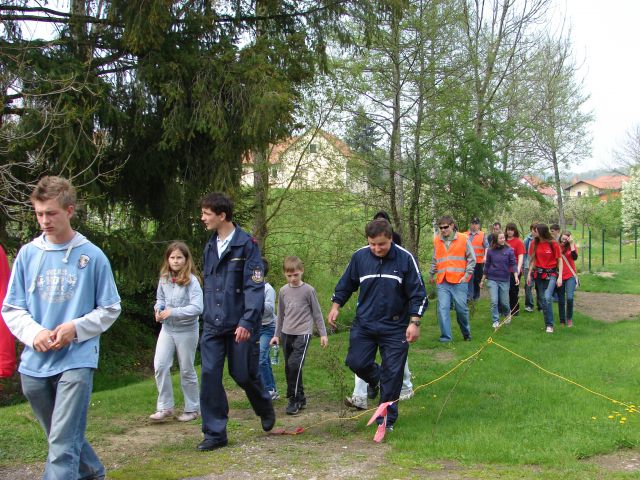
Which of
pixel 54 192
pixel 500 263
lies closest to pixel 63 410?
pixel 54 192

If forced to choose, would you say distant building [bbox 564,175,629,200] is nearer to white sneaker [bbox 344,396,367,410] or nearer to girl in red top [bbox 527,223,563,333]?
girl in red top [bbox 527,223,563,333]

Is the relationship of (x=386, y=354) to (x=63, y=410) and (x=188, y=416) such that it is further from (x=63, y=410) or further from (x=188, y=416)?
(x=63, y=410)

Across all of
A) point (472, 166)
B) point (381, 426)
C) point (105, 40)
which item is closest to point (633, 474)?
point (381, 426)

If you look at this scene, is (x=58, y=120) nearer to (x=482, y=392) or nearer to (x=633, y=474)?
(x=482, y=392)

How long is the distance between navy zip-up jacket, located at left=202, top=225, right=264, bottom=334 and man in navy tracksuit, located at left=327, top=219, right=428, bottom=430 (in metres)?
1.05

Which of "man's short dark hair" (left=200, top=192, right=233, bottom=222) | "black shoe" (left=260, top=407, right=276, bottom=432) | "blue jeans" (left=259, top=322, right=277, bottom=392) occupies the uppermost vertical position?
"man's short dark hair" (left=200, top=192, right=233, bottom=222)

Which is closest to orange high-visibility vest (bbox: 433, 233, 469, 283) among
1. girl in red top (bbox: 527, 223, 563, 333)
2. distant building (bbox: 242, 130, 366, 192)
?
girl in red top (bbox: 527, 223, 563, 333)

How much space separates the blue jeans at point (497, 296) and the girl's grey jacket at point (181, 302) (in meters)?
7.24

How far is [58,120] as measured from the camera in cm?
970

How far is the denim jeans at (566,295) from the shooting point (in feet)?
41.8

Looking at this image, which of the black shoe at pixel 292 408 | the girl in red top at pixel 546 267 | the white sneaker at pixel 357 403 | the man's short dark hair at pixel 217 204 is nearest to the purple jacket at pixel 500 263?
the girl in red top at pixel 546 267

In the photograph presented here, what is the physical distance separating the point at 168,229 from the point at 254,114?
9.33 feet

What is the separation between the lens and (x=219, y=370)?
5625 millimetres

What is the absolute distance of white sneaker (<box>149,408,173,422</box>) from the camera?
6680mm
